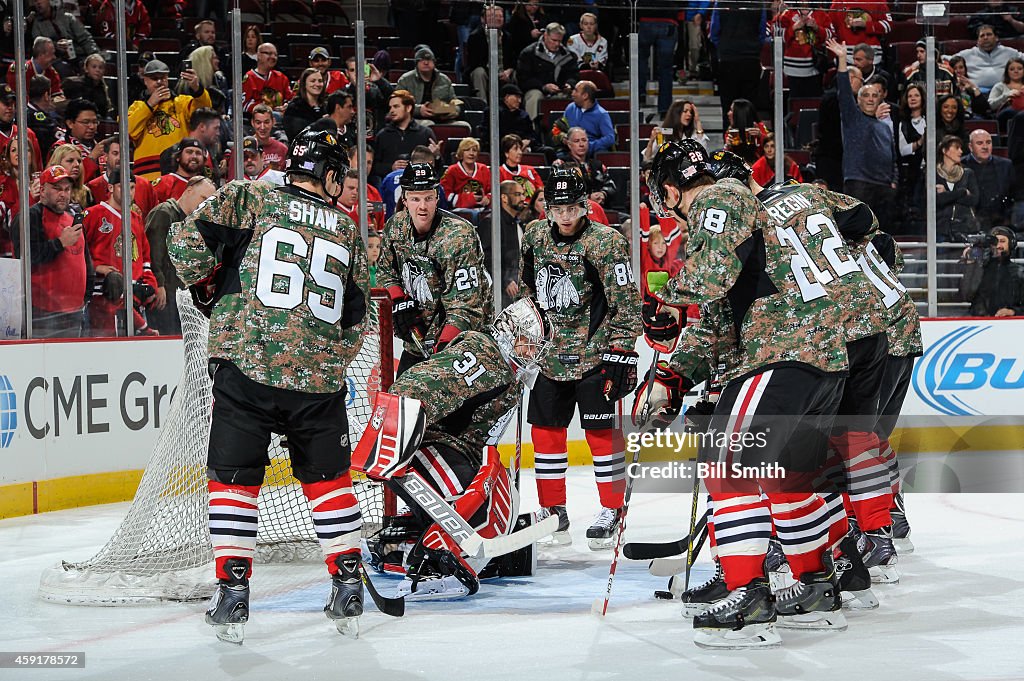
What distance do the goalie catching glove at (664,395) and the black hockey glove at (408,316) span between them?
130cm

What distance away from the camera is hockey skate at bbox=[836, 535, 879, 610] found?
152 inches

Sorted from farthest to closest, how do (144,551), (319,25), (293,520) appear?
1. (319,25)
2. (293,520)
3. (144,551)

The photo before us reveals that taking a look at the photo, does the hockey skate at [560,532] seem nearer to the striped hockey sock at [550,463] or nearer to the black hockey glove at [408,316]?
the striped hockey sock at [550,463]

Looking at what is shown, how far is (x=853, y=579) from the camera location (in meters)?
3.87

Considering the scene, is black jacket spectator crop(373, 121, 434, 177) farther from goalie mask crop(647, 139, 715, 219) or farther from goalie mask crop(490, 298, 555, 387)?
goalie mask crop(647, 139, 715, 219)

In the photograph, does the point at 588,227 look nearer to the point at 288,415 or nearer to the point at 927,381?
the point at 288,415

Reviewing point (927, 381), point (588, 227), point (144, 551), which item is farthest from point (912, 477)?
point (144, 551)

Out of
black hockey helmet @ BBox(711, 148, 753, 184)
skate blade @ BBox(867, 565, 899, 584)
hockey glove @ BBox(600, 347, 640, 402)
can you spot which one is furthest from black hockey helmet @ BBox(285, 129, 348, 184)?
skate blade @ BBox(867, 565, 899, 584)

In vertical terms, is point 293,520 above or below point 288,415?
below

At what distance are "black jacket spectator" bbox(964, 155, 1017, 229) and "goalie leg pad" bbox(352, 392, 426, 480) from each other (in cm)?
483

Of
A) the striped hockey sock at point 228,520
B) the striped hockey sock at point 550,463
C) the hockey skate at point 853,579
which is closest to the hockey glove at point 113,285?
the striped hockey sock at point 550,463

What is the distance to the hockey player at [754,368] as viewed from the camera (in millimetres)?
3322

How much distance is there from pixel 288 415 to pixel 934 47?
5.42 meters

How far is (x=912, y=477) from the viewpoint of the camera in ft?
21.3
